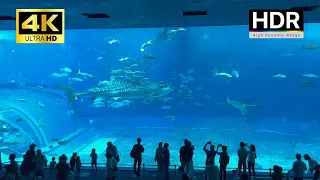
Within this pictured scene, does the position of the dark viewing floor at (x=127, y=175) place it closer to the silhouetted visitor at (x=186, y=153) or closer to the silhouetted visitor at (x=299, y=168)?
the silhouetted visitor at (x=186, y=153)

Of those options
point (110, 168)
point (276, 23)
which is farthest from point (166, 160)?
point (276, 23)

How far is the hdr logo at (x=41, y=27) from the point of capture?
594 centimetres

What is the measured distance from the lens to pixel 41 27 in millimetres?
5930

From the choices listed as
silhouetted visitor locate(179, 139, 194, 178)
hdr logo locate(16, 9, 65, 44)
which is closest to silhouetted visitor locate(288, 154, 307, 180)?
silhouetted visitor locate(179, 139, 194, 178)

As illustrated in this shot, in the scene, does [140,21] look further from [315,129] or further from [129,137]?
[315,129]

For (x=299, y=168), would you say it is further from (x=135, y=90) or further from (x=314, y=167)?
(x=135, y=90)

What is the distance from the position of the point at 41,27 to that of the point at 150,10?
11.7ft

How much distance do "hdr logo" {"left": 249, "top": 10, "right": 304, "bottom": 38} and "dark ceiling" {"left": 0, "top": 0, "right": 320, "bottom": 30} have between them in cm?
212

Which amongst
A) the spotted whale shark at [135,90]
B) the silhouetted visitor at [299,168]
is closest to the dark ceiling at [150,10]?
the silhouetted visitor at [299,168]

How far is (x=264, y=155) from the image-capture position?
22.6 metres

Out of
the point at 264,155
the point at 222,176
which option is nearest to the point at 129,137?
the point at 264,155

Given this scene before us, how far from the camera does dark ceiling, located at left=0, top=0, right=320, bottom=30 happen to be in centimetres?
754

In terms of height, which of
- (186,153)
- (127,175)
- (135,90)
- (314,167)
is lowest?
(127,175)

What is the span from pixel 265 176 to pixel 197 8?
4.96 metres
